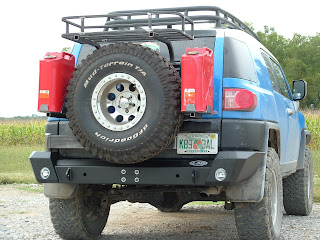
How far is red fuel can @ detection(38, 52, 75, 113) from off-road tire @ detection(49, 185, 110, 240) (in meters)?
1.03

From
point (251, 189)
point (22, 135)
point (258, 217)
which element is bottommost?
point (22, 135)

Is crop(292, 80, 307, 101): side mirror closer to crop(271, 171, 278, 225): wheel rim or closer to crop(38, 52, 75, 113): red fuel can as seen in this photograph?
crop(271, 171, 278, 225): wheel rim

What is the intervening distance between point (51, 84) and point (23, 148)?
21140 mm

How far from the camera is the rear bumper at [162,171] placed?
173 inches

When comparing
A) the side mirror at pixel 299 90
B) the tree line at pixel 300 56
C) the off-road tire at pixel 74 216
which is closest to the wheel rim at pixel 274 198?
the off-road tire at pixel 74 216

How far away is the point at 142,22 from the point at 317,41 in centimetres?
6787

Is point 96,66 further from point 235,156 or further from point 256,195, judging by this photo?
point 256,195

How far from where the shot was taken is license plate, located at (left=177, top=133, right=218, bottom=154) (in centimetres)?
446

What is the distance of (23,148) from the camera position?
24938mm

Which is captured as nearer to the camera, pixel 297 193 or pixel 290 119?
pixel 290 119

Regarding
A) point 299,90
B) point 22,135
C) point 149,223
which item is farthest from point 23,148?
point 299,90

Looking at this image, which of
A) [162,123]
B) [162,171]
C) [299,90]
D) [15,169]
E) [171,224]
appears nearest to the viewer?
[162,123]

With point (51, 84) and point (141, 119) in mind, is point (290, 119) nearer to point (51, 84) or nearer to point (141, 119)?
point (141, 119)

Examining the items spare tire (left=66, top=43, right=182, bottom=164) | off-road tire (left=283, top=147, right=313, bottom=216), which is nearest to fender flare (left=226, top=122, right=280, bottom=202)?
spare tire (left=66, top=43, right=182, bottom=164)
